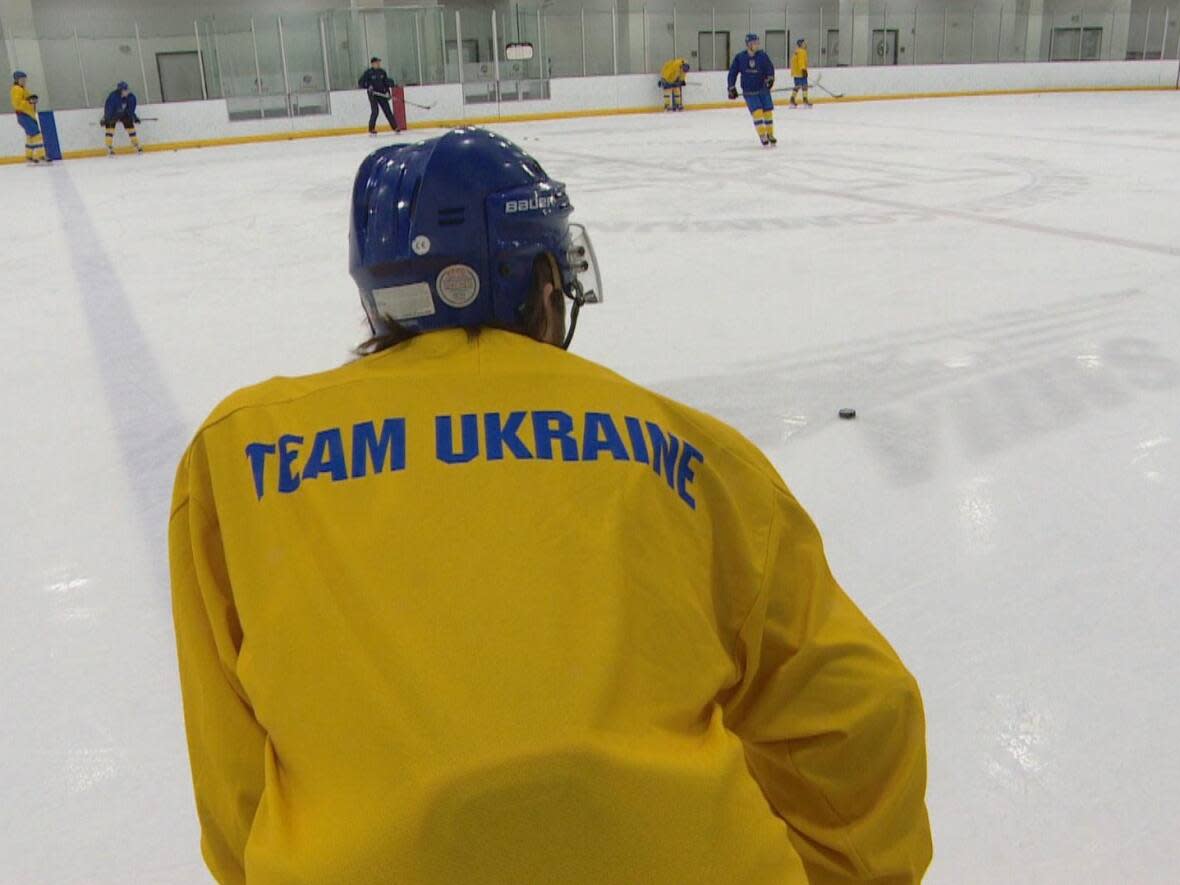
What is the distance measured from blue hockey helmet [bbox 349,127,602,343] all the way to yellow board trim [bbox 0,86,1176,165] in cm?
1679

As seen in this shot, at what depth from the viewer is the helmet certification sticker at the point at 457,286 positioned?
3.33 ft

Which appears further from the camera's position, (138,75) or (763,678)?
(138,75)

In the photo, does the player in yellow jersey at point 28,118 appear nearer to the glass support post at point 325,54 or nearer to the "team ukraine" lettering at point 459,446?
the glass support post at point 325,54

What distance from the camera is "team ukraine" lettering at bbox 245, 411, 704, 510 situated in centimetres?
83

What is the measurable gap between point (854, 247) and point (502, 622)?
19.2ft

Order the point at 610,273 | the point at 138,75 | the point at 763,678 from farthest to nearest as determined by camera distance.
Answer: the point at 138,75 < the point at 610,273 < the point at 763,678

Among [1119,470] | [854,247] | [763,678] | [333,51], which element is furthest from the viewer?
[333,51]

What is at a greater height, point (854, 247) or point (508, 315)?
point (508, 315)

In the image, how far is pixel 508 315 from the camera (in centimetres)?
106

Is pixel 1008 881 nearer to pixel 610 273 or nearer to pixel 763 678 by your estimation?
pixel 763 678

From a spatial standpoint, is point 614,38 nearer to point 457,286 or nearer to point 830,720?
point 457,286

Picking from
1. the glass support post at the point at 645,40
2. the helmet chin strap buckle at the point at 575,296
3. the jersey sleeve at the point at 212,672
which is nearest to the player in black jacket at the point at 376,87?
the glass support post at the point at 645,40

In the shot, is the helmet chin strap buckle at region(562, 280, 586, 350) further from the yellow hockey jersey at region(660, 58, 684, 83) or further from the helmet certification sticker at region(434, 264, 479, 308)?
the yellow hockey jersey at region(660, 58, 684, 83)

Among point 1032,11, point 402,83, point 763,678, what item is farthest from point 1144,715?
point 1032,11
